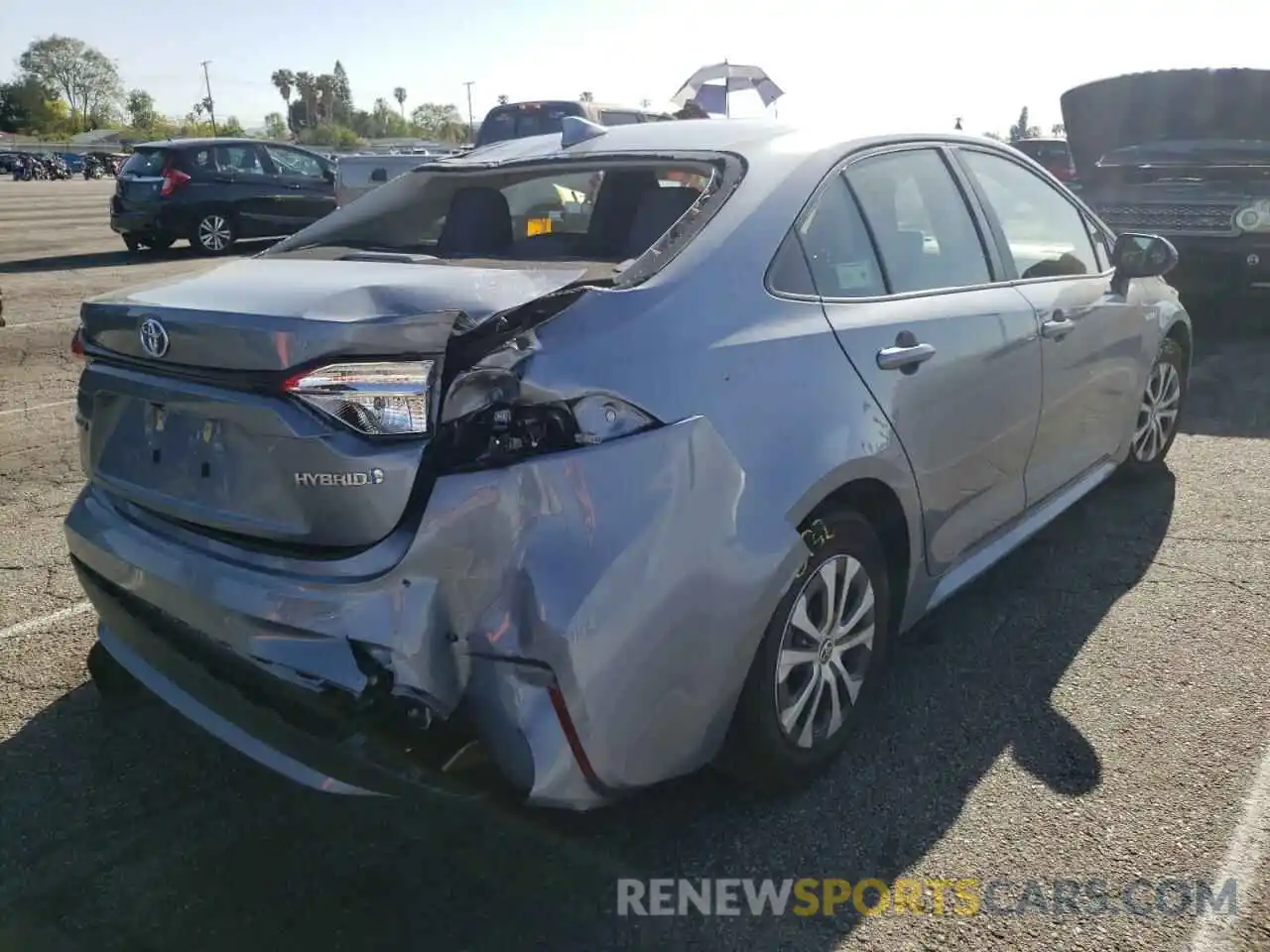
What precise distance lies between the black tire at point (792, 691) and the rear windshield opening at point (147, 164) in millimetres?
15375

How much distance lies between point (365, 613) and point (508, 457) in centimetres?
43

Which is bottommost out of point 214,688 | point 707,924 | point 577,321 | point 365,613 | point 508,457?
point 707,924

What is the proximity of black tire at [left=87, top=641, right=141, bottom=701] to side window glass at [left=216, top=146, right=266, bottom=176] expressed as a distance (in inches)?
577

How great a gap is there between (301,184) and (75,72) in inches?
5415

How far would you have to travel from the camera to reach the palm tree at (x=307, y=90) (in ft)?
426

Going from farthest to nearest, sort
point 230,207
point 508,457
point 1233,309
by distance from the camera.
→ point 230,207, point 1233,309, point 508,457

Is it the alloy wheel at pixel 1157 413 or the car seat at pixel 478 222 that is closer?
the car seat at pixel 478 222

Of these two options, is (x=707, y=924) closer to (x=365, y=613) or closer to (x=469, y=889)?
(x=469, y=889)

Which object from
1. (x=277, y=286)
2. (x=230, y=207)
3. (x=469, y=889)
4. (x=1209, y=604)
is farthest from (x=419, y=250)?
(x=230, y=207)

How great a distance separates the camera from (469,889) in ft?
8.27

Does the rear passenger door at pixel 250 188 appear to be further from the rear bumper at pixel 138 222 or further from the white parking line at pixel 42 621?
the white parking line at pixel 42 621

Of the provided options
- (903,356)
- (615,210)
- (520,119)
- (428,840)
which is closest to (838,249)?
(903,356)

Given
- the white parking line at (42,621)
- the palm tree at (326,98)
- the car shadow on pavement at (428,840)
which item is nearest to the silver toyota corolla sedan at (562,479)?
the car shadow on pavement at (428,840)

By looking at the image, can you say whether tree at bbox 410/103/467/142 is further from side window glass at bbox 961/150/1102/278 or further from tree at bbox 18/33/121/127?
side window glass at bbox 961/150/1102/278
